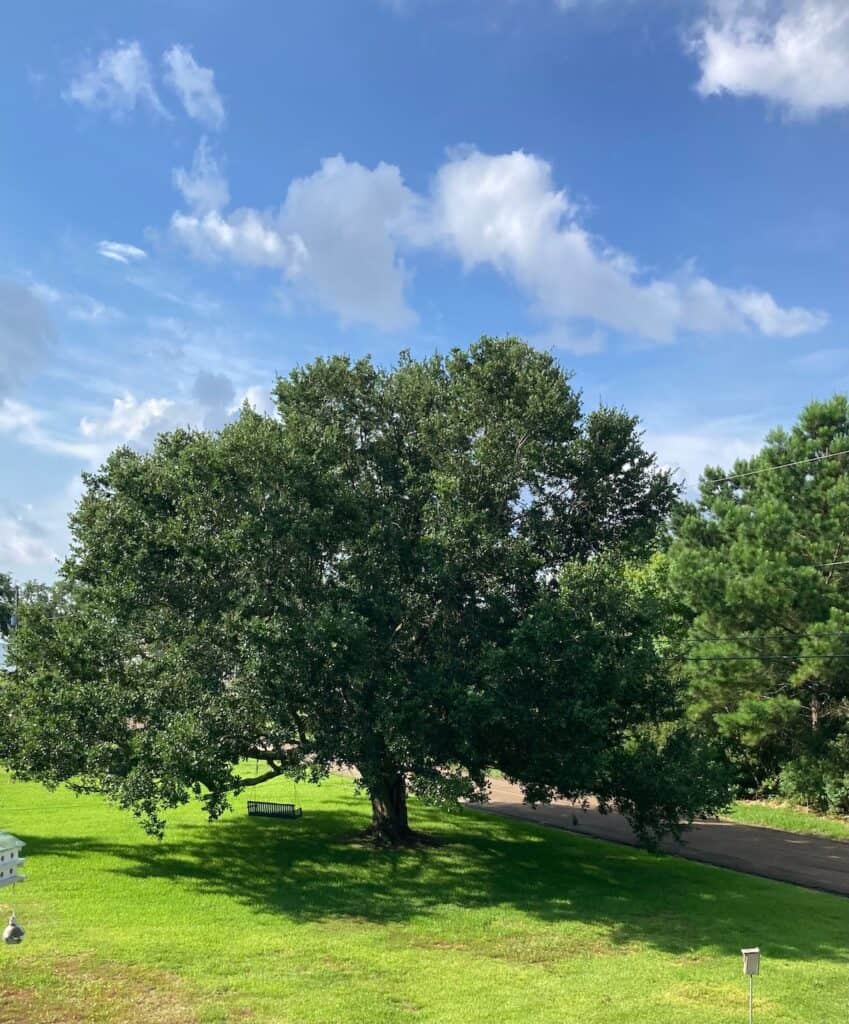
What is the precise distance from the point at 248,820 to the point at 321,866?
7.34 m

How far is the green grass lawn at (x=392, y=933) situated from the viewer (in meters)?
12.0

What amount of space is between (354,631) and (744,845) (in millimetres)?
19009

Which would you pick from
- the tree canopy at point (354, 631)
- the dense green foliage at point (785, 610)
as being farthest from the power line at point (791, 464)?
the tree canopy at point (354, 631)

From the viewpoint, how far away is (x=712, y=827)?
31.3 meters

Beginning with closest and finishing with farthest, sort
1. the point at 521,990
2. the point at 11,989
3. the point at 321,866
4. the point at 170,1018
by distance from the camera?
the point at 170,1018 → the point at 11,989 → the point at 521,990 → the point at 321,866

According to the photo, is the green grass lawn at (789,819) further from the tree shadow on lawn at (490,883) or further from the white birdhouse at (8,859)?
the white birdhouse at (8,859)

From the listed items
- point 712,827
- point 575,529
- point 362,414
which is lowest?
point 712,827

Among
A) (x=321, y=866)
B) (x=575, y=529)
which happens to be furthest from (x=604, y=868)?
(x=575, y=529)

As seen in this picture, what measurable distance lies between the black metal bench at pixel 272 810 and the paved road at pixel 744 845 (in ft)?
25.9

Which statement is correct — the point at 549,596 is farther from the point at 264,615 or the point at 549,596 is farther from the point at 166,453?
the point at 166,453

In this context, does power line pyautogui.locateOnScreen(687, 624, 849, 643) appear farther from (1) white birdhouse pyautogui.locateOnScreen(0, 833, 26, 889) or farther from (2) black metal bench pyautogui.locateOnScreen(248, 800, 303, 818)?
(1) white birdhouse pyautogui.locateOnScreen(0, 833, 26, 889)

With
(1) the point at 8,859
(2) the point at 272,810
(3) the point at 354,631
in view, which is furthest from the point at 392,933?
(2) the point at 272,810

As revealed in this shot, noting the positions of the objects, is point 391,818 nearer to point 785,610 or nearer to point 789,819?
point 785,610

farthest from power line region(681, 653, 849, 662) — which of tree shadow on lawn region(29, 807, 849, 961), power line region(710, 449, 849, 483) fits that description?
tree shadow on lawn region(29, 807, 849, 961)
